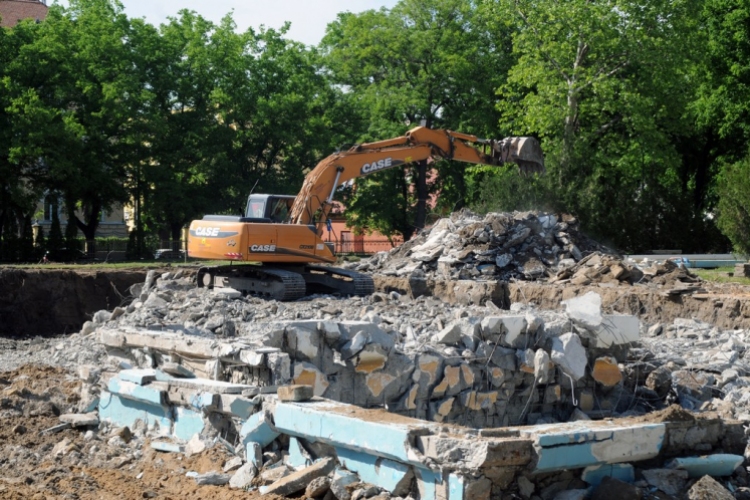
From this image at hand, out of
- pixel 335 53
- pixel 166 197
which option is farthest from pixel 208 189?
pixel 335 53

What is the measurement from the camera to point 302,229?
1777 cm

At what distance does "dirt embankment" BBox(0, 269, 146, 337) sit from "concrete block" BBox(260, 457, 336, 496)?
49.3ft

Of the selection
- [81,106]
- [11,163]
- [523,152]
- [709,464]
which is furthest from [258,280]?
[81,106]

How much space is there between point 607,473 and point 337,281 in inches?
488

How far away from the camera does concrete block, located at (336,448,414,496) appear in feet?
20.9

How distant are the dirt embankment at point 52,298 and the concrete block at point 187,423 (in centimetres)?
1296

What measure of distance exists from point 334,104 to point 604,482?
32.5 m

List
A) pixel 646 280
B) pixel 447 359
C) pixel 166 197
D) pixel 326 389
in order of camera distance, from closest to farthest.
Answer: pixel 326 389 → pixel 447 359 → pixel 646 280 → pixel 166 197

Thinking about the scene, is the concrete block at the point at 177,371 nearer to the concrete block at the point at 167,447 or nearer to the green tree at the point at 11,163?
the concrete block at the point at 167,447

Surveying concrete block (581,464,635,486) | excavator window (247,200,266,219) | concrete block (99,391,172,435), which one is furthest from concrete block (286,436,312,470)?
excavator window (247,200,266,219)

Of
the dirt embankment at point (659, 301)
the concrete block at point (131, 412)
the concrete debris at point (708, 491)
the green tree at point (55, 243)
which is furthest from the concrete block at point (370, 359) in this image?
the green tree at point (55, 243)

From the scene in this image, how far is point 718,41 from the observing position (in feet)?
112

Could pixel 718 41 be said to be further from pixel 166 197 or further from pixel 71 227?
pixel 71 227

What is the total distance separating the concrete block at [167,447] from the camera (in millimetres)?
8258
